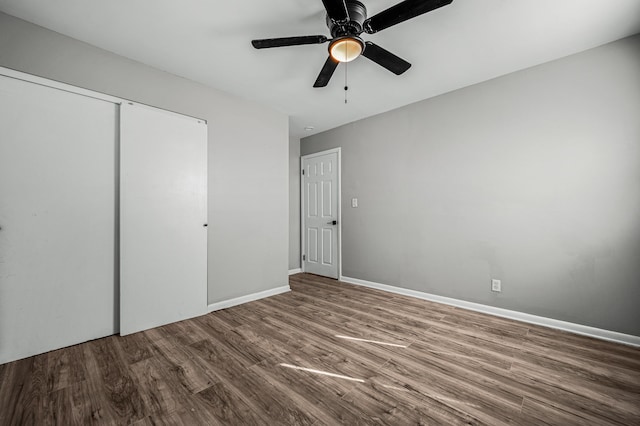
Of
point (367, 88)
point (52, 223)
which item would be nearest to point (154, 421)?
point (52, 223)

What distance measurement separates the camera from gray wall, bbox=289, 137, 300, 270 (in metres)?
4.95

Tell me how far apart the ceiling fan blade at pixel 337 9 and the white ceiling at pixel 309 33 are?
37 centimetres

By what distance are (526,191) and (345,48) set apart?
2.30 metres

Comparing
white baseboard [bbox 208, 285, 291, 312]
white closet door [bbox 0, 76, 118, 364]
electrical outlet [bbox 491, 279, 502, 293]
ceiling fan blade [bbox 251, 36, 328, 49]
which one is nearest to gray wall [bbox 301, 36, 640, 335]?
electrical outlet [bbox 491, 279, 502, 293]

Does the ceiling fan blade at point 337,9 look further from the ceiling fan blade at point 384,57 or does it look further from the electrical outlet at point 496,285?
the electrical outlet at point 496,285

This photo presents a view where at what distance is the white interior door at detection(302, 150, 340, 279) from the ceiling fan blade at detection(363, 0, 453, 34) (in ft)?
8.97

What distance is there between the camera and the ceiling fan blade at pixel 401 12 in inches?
59.4

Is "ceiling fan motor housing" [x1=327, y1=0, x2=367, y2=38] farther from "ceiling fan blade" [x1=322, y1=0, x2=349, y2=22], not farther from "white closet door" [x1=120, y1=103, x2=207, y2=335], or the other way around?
"white closet door" [x1=120, y1=103, x2=207, y2=335]

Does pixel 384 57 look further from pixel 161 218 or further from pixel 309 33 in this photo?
pixel 161 218

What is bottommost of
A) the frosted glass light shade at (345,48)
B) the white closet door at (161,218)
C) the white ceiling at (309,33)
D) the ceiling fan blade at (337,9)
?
the white closet door at (161,218)

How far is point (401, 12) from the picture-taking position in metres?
1.59

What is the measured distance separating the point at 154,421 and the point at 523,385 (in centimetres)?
219

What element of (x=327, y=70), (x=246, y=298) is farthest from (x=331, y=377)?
(x=327, y=70)

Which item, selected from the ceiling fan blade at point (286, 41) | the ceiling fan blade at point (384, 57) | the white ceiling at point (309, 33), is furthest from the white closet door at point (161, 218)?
the ceiling fan blade at point (384, 57)
